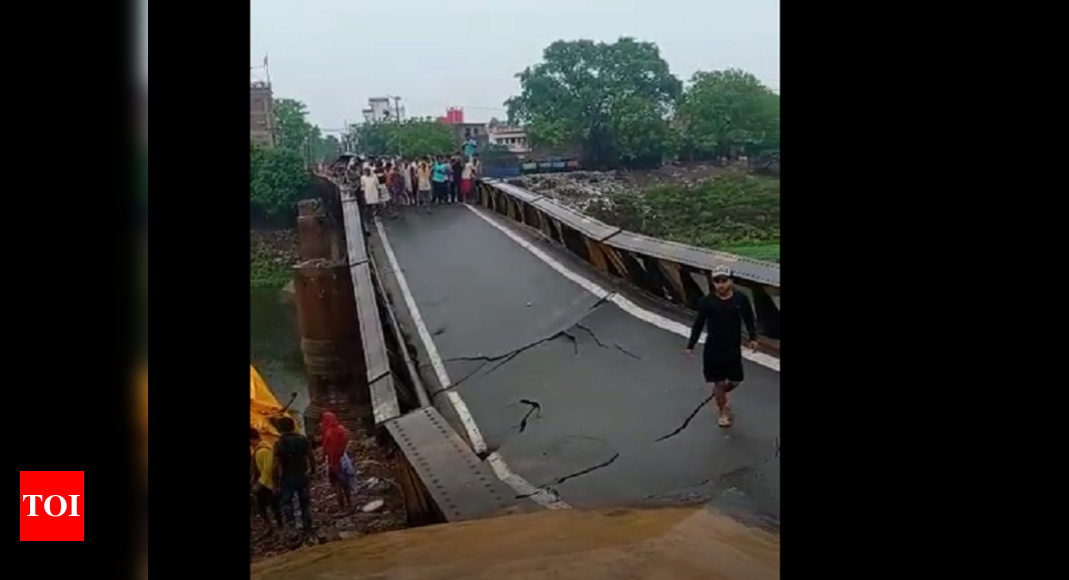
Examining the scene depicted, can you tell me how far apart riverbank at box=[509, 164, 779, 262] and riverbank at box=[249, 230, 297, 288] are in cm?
57

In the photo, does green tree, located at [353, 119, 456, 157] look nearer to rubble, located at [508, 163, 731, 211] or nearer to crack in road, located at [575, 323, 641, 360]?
→ rubble, located at [508, 163, 731, 211]

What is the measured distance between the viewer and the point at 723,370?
2053mm

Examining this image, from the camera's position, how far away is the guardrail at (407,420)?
2.01 meters

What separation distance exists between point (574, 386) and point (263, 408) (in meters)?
0.71

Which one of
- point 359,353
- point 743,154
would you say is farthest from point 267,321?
point 743,154

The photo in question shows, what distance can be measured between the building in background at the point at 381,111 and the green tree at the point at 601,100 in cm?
26

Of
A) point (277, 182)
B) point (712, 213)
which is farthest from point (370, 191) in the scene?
point (712, 213)

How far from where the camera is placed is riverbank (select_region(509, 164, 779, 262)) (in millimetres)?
2096
